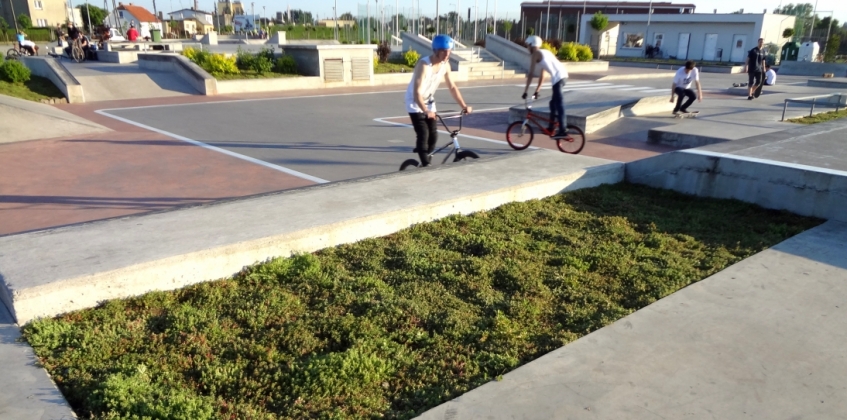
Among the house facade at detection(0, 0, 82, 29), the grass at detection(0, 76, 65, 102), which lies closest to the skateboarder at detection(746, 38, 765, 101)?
the grass at detection(0, 76, 65, 102)

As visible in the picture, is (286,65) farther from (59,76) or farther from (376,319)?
(376,319)

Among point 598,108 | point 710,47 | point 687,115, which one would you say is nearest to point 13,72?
point 598,108

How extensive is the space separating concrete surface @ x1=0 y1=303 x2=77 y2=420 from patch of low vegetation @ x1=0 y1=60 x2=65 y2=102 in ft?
51.3

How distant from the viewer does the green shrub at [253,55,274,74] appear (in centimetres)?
2167

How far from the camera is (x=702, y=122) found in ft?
43.5

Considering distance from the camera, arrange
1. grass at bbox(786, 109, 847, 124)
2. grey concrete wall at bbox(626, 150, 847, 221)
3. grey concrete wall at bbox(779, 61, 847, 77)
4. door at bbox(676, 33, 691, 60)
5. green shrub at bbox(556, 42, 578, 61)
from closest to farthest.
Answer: grey concrete wall at bbox(626, 150, 847, 221) → grass at bbox(786, 109, 847, 124) → green shrub at bbox(556, 42, 578, 61) → grey concrete wall at bbox(779, 61, 847, 77) → door at bbox(676, 33, 691, 60)

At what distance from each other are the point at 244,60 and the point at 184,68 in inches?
107

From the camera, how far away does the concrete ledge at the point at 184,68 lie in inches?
736

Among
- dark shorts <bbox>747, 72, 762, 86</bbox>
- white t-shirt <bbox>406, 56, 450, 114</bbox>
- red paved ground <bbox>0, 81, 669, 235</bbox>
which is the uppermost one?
white t-shirt <bbox>406, 56, 450, 114</bbox>

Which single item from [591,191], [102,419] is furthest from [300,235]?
[591,191]

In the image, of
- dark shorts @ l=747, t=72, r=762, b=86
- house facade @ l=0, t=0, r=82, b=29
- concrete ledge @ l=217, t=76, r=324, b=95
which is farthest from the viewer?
house facade @ l=0, t=0, r=82, b=29

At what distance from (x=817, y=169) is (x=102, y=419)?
684cm

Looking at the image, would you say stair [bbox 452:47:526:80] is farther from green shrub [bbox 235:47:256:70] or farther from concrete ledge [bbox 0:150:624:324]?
concrete ledge [bbox 0:150:624:324]

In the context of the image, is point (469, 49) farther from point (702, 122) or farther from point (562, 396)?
point (562, 396)
